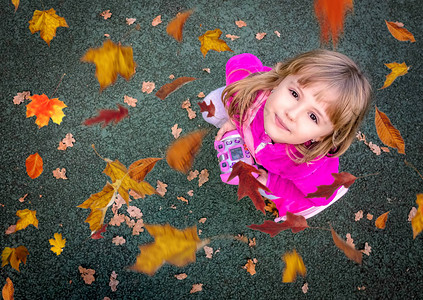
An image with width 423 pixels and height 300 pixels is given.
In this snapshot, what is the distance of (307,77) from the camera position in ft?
4.75

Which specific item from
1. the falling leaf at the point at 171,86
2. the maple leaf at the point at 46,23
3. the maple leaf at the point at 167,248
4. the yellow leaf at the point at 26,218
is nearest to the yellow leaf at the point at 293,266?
the maple leaf at the point at 167,248

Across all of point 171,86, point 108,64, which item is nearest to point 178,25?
point 171,86

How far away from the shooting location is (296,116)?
144cm

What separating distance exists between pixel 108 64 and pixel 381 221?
2.02 m

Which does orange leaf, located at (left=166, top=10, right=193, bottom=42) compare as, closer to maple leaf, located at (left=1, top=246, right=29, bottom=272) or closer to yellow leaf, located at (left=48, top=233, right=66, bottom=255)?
yellow leaf, located at (left=48, top=233, right=66, bottom=255)

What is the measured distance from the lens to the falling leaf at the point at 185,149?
223 cm

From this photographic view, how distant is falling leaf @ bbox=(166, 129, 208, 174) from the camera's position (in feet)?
7.32

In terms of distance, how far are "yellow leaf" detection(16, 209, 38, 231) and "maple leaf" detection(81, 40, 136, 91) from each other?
0.85 m

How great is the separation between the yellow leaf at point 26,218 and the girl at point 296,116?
1.17 meters

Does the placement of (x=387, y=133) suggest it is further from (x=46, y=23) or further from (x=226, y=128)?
(x=46, y=23)

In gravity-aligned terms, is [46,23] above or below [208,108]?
above

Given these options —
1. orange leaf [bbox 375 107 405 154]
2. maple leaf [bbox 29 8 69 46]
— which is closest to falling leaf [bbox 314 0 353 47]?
orange leaf [bbox 375 107 405 154]

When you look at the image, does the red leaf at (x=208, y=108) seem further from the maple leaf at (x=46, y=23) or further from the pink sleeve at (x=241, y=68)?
the maple leaf at (x=46, y=23)

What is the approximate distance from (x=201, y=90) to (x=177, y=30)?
0.45 meters
